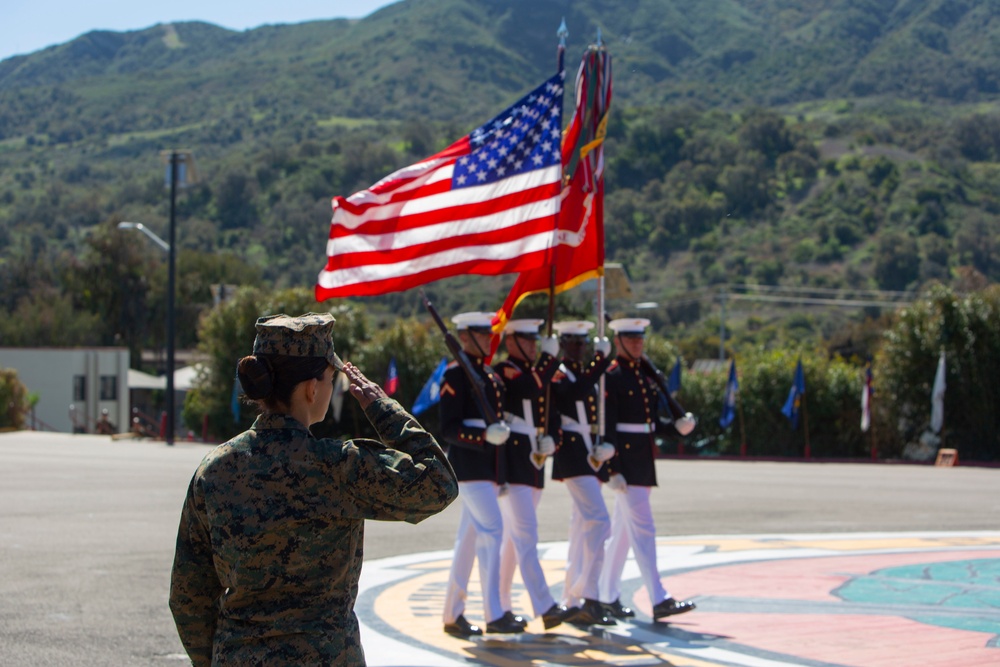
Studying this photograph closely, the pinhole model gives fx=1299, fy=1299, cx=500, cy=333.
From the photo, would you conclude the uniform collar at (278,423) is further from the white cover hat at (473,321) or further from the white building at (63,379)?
the white building at (63,379)

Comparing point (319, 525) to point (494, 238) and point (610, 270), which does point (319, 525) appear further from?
point (610, 270)

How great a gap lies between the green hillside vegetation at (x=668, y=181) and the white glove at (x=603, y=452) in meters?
29.0

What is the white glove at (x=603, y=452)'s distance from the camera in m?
8.45

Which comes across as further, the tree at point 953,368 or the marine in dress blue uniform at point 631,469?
the tree at point 953,368

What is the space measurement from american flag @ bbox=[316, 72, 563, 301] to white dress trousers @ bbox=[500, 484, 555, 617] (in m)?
1.57

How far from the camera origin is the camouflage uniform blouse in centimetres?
360

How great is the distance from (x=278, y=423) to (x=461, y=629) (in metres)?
4.67

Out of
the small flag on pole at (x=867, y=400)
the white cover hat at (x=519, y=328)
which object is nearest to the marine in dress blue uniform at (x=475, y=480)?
the white cover hat at (x=519, y=328)

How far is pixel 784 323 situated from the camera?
87375 mm

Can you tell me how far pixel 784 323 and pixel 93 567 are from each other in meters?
80.2

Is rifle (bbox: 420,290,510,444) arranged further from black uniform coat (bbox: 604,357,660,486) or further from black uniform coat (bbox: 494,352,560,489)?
black uniform coat (bbox: 604,357,660,486)

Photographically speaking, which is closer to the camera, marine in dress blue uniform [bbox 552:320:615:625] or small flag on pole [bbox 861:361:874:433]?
marine in dress blue uniform [bbox 552:320:615:625]

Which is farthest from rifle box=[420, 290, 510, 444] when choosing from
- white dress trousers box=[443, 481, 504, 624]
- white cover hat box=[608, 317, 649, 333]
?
white cover hat box=[608, 317, 649, 333]

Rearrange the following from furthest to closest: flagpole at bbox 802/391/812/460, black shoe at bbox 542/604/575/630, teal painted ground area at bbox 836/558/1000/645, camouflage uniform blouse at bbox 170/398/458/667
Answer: flagpole at bbox 802/391/812/460 < teal painted ground area at bbox 836/558/1000/645 < black shoe at bbox 542/604/575/630 < camouflage uniform blouse at bbox 170/398/458/667
